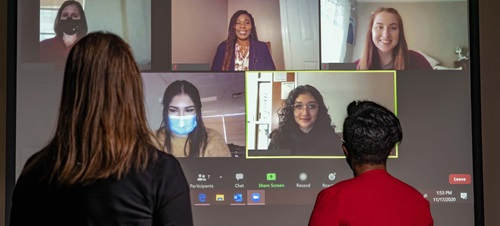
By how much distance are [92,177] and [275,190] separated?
189 centimetres

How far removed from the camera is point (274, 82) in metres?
3.11

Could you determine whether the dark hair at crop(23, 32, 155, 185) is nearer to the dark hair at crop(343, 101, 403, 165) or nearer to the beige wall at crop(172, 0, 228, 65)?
the dark hair at crop(343, 101, 403, 165)

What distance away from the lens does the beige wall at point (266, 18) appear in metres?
3.13

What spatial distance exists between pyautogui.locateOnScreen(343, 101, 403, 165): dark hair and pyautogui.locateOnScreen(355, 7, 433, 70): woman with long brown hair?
53.4 inches

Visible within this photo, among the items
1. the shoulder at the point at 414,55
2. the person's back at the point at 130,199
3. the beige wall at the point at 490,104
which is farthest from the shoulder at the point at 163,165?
the beige wall at the point at 490,104

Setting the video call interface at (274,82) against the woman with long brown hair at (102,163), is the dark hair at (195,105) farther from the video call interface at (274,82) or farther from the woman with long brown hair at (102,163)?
the woman with long brown hair at (102,163)

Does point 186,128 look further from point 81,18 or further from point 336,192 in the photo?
point 336,192

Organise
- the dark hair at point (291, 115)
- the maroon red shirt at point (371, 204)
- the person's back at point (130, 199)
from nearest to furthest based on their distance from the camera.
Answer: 1. the person's back at point (130, 199)
2. the maroon red shirt at point (371, 204)
3. the dark hair at point (291, 115)

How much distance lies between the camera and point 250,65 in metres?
3.12

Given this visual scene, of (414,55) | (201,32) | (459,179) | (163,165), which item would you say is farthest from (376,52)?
(163,165)

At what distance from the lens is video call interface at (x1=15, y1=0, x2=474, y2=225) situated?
3.11m

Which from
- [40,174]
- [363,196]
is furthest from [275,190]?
[40,174]

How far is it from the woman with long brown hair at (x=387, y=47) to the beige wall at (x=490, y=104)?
0.85ft

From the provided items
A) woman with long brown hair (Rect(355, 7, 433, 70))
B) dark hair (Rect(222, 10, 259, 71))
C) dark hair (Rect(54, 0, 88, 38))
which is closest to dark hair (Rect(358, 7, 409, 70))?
woman with long brown hair (Rect(355, 7, 433, 70))
